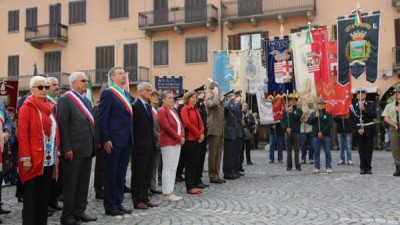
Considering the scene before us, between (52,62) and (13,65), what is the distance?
3293mm

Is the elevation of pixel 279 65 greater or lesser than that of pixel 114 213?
greater

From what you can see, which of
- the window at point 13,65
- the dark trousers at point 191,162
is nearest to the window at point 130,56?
the window at point 13,65

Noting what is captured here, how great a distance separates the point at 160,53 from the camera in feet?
100

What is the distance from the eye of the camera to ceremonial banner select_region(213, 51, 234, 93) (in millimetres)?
19672

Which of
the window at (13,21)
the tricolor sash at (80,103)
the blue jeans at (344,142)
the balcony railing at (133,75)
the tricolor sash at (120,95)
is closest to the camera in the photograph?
the tricolor sash at (80,103)

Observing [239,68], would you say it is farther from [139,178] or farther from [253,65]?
[139,178]

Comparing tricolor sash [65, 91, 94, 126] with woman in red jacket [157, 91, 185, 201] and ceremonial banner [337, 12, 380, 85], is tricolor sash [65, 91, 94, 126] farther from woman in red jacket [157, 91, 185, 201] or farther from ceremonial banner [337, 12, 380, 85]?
ceremonial banner [337, 12, 380, 85]

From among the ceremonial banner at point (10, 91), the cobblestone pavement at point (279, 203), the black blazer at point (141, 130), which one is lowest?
the cobblestone pavement at point (279, 203)

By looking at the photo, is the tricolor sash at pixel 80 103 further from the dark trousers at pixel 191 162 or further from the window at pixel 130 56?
the window at pixel 130 56

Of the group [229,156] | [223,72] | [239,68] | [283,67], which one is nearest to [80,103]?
[229,156]

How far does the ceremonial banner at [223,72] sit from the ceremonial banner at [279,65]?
3.24 m

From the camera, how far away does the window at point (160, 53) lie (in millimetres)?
30422

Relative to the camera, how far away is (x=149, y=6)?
30609 millimetres

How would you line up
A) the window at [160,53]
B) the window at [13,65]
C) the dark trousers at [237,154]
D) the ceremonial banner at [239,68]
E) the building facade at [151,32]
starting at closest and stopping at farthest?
the dark trousers at [237,154]
the ceremonial banner at [239,68]
the building facade at [151,32]
the window at [160,53]
the window at [13,65]
